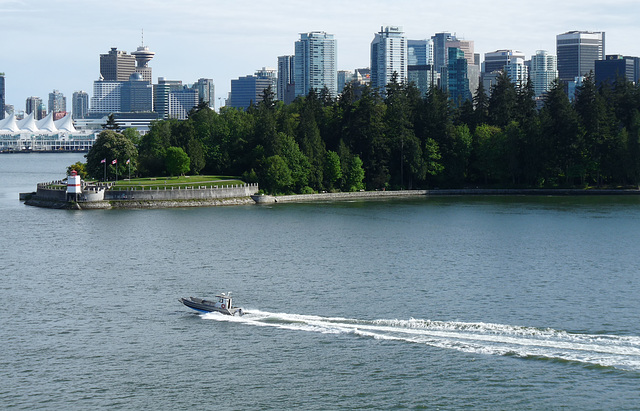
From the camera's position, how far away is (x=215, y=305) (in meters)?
44.9

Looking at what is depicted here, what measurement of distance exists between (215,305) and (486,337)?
1464 cm

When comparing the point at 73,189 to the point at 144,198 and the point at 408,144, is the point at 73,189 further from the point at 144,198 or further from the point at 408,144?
the point at 408,144

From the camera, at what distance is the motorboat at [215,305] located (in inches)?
1756

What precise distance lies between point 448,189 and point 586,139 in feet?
72.9

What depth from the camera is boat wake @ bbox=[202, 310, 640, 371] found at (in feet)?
121

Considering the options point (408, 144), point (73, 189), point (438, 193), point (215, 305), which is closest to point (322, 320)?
point (215, 305)

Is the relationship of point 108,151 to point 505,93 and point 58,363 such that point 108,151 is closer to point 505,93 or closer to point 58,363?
point 505,93

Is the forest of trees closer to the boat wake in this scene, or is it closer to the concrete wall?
the concrete wall

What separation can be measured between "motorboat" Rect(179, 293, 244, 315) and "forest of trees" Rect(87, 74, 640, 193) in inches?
2752

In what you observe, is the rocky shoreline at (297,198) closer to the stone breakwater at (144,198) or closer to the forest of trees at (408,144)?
the stone breakwater at (144,198)

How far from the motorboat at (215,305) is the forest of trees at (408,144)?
69910 mm

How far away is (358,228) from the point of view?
83.1 m

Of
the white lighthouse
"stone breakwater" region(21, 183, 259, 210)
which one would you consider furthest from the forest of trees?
the white lighthouse

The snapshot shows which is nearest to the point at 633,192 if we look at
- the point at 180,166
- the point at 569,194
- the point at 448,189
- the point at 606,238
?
the point at 569,194
